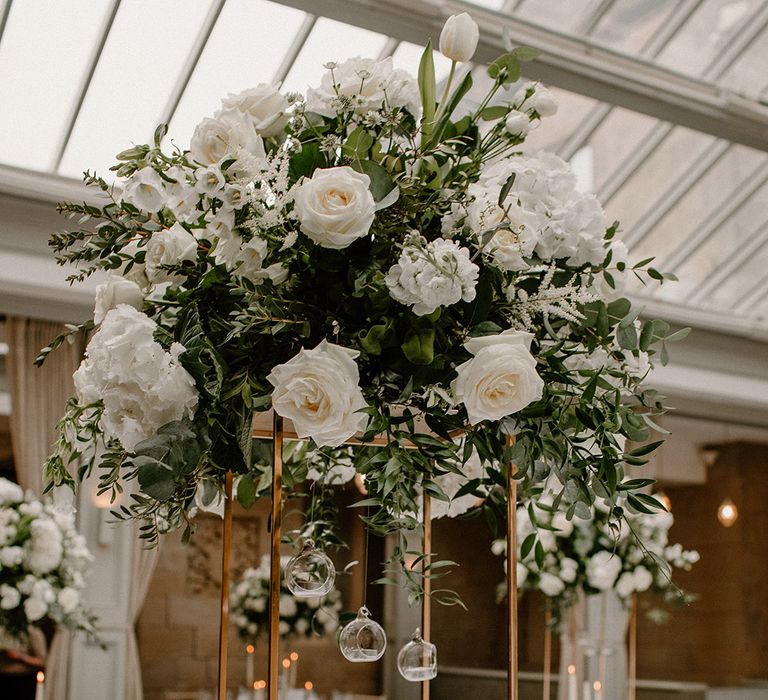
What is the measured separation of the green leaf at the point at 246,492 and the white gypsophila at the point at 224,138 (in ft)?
1.90

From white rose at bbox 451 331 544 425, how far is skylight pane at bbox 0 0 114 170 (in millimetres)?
4931

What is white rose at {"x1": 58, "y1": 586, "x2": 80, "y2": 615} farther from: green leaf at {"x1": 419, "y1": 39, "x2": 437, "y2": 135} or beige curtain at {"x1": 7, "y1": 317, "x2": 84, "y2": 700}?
green leaf at {"x1": 419, "y1": 39, "x2": 437, "y2": 135}

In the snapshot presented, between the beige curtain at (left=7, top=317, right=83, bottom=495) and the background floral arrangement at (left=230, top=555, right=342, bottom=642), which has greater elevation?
the beige curtain at (left=7, top=317, right=83, bottom=495)

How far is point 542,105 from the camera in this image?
1727mm

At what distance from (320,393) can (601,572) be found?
497 centimetres

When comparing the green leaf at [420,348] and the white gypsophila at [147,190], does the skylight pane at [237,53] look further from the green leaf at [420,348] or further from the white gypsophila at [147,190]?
the green leaf at [420,348]

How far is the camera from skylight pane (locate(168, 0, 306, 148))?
5906mm

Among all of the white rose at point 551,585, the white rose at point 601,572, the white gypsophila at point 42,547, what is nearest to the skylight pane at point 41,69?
the white gypsophila at point 42,547

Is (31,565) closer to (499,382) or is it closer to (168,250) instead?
(168,250)

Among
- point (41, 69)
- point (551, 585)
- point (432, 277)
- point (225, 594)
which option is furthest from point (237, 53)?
point (432, 277)

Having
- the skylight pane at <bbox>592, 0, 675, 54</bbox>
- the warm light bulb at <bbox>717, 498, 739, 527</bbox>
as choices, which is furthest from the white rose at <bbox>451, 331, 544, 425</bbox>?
the warm light bulb at <bbox>717, 498, 739, 527</bbox>

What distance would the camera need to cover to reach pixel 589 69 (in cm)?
631

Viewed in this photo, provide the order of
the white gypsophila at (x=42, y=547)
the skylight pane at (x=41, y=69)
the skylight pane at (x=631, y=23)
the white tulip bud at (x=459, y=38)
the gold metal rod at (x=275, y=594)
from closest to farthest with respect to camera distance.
→ the gold metal rod at (x=275, y=594)
the white tulip bud at (x=459, y=38)
the white gypsophila at (x=42, y=547)
the skylight pane at (x=41, y=69)
the skylight pane at (x=631, y=23)

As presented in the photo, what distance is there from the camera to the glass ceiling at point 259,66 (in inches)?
230
